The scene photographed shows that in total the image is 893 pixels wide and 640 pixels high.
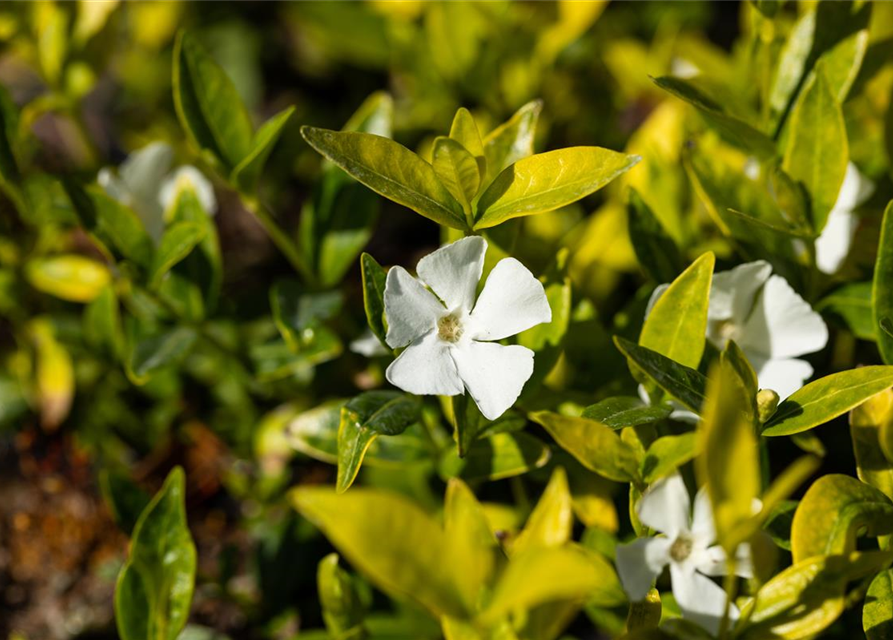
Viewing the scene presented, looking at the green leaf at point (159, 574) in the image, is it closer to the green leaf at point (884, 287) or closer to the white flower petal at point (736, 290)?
the white flower petal at point (736, 290)

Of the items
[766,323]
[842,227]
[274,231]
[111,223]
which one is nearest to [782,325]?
[766,323]

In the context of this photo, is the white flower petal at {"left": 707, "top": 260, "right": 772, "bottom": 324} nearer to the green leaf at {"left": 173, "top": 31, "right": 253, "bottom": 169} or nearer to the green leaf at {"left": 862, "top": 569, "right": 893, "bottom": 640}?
the green leaf at {"left": 862, "top": 569, "right": 893, "bottom": 640}

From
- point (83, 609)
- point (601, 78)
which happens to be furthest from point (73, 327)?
point (601, 78)

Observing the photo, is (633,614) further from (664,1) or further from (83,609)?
(664,1)

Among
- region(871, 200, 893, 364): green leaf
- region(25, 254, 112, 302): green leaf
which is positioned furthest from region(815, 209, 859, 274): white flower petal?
region(25, 254, 112, 302): green leaf

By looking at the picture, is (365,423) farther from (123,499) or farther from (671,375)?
(123,499)

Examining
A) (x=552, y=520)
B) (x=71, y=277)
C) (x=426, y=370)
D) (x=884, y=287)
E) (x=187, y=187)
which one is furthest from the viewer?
(x=71, y=277)
